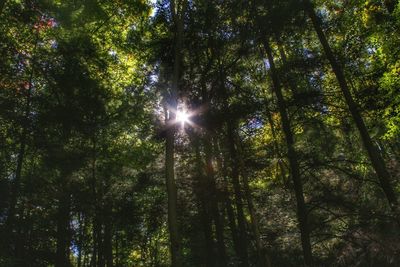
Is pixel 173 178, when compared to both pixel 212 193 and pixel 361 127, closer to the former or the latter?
pixel 212 193

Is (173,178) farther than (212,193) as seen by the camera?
No

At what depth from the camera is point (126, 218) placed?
16.4 m

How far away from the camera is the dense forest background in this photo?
39.4 feet

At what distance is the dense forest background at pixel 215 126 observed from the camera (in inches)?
472

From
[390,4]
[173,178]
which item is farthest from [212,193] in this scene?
[390,4]

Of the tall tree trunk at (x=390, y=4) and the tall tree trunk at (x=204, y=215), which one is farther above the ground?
the tall tree trunk at (x=390, y=4)

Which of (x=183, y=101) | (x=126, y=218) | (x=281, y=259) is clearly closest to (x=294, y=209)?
(x=281, y=259)

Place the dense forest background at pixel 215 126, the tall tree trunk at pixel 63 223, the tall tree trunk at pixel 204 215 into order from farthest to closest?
the tall tree trunk at pixel 63 223 → the tall tree trunk at pixel 204 215 → the dense forest background at pixel 215 126

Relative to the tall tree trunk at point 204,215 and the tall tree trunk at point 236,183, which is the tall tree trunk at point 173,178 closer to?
the tall tree trunk at point 236,183

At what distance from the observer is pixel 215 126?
44.8 ft

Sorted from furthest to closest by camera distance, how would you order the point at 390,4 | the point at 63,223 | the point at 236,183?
1. the point at 63,223
2. the point at 390,4
3. the point at 236,183

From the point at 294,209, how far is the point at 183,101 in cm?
562

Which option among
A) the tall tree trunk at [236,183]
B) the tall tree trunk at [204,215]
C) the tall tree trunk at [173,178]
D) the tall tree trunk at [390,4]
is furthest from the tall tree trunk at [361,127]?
the tall tree trunk at [204,215]

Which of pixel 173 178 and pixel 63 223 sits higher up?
pixel 63 223
